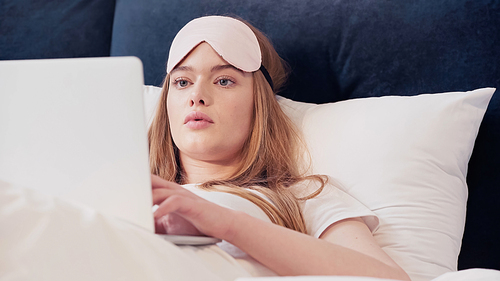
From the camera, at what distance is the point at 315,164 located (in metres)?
1.27

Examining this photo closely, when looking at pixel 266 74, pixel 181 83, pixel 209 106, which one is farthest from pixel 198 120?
pixel 266 74

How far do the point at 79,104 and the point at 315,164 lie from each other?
0.78 m

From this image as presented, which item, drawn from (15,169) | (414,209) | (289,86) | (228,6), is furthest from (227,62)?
(15,169)

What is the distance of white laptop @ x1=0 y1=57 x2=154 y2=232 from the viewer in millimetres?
639

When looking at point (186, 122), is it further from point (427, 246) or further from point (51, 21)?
point (51, 21)

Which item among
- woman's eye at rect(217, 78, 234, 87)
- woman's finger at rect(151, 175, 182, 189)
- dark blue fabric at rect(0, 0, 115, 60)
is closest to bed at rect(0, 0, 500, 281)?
woman's finger at rect(151, 175, 182, 189)

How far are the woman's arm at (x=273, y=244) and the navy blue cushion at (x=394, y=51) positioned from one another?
1.71 ft

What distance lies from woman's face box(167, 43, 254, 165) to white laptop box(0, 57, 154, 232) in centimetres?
62

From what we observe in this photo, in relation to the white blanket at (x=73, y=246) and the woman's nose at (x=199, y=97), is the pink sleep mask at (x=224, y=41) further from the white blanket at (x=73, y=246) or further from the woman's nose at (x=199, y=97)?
the white blanket at (x=73, y=246)

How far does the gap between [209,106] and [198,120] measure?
0.05m

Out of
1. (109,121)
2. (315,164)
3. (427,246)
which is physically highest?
(109,121)

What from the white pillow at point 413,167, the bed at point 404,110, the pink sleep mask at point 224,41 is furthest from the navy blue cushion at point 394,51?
the pink sleep mask at point 224,41

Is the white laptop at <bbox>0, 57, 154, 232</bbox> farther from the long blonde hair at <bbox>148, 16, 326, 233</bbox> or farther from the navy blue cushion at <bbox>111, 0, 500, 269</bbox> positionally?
the navy blue cushion at <bbox>111, 0, 500, 269</bbox>

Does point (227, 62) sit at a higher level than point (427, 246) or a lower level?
higher
